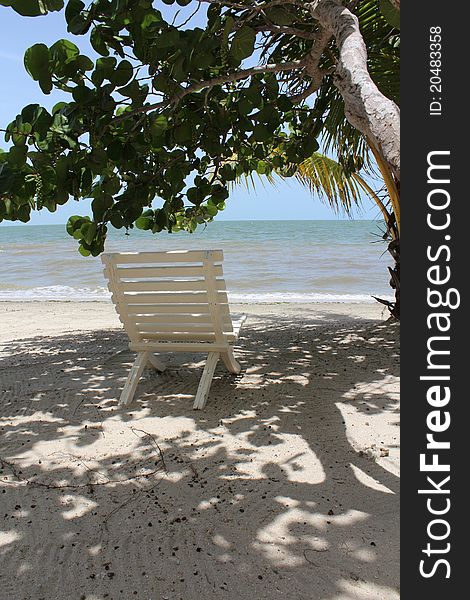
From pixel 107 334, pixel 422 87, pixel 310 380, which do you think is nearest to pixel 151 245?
pixel 107 334

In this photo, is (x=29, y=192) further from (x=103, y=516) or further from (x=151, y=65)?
(x=103, y=516)

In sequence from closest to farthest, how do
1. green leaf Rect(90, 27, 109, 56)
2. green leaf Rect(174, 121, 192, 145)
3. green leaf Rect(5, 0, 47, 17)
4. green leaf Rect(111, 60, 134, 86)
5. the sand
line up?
the sand, green leaf Rect(5, 0, 47, 17), green leaf Rect(111, 60, 134, 86), green leaf Rect(90, 27, 109, 56), green leaf Rect(174, 121, 192, 145)

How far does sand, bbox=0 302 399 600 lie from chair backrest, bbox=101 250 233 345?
441mm

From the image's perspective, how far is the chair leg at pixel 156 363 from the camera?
4363mm

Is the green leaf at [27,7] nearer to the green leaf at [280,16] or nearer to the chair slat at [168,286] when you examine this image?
the green leaf at [280,16]

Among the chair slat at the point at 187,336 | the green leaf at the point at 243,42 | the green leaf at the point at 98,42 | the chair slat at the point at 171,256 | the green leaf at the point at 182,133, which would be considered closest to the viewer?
the green leaf at the point at 243,42

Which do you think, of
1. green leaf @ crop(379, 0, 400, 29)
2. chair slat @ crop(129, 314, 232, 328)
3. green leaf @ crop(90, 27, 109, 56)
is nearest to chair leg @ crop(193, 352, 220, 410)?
chair slat @ crop(129, 314, 232, 328)

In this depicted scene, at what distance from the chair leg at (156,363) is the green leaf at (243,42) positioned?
2179 millimetres

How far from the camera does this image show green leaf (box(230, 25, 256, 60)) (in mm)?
3008

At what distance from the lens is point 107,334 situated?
21.9 feet

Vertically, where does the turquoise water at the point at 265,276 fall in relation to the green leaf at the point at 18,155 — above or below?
below

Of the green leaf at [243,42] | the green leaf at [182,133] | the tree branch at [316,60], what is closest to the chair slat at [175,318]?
the green leaf at [182,133]

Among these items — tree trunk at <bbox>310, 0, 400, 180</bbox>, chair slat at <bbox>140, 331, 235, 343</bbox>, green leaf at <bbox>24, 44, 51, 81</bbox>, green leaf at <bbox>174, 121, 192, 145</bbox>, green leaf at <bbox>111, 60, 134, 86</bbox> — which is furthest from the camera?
chair slat at <bbox>140, 331, 235, 343</bbox>

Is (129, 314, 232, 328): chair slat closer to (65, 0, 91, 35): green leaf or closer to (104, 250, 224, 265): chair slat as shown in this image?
(104, 250, 224, 265): chair slat
